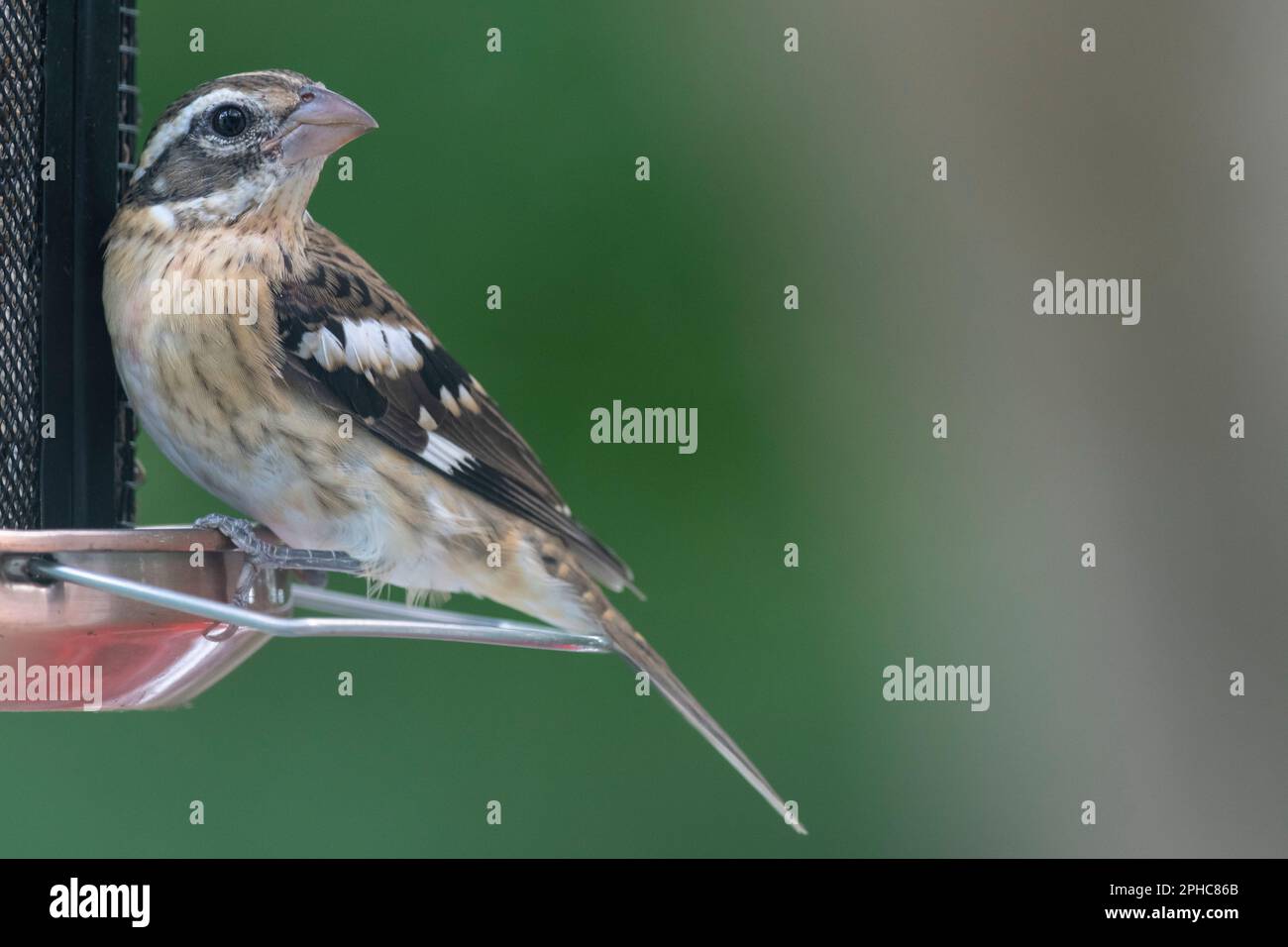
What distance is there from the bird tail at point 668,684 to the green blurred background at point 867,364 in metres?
1.57

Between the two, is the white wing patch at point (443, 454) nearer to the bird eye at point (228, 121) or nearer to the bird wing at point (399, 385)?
the bird wing at point (399, 385)

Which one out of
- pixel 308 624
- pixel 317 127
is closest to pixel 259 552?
pixel 308 624

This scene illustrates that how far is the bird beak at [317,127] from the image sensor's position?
329 cm

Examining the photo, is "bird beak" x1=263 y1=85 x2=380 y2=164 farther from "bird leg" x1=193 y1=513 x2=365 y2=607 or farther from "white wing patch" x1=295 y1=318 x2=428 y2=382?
"bird leg" x1=193 y1=513 x2=365 y2=607

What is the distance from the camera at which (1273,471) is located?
6383mm

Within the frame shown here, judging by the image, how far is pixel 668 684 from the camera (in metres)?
3.92

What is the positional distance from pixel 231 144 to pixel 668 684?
1521mm

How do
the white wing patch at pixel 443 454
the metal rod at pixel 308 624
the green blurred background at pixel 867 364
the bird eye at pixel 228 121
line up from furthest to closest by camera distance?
the green blurred background at pixel 867 364
the white wing patch at pixel 443 454
the bird eye at pixel 228 121
the metal rod at pixel 308 624

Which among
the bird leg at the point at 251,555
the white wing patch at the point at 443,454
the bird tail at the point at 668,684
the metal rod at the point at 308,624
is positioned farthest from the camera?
the bird tail at the point at 668,684

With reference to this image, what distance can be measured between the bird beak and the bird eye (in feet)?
0.20

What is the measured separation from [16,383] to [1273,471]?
474 centimetres

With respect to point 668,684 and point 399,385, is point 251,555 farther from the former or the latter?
point 668,684

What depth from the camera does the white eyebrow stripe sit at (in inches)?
131

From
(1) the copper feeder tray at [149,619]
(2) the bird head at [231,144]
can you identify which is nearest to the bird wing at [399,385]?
(2) the bird head at [231,144]
